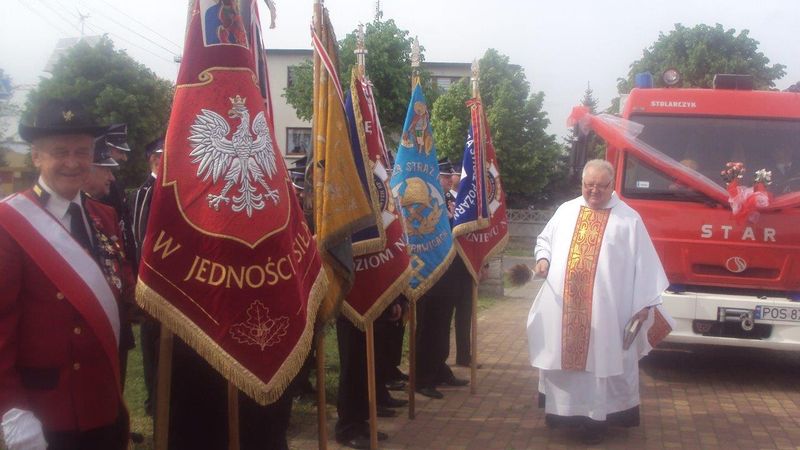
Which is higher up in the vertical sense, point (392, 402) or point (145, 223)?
point (145, 223)

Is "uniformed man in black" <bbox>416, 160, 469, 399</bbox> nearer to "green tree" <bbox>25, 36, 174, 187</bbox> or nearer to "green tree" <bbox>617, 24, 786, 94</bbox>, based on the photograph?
"green tree" <bbox>25, 36, 174, 187</bbox>

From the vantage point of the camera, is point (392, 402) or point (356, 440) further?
point (392, 402)

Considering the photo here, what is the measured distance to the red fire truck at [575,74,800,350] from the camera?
7816 mm

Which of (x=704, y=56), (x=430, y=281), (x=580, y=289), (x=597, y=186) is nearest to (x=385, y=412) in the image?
(x=430, y=281)

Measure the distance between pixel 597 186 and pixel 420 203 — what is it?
154cm

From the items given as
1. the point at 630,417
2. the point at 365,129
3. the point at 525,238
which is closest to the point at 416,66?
the point at 365,129

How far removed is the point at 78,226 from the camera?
127 inches

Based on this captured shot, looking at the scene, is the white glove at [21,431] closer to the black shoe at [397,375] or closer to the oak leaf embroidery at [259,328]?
the oak leaf embroidery at [259,328]

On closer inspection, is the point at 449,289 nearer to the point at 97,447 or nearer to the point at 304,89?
the point at 97,447

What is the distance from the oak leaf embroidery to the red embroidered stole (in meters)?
3.17

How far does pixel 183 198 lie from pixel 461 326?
5.72 metres

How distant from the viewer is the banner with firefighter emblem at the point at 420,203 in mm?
7070

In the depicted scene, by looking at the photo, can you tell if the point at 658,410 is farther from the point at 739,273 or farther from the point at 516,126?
the point at 516,126

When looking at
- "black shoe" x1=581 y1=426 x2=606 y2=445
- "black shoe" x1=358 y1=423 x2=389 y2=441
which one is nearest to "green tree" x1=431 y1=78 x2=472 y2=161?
"black shoe" x1=581 y1=426 x2=606 y2=445
